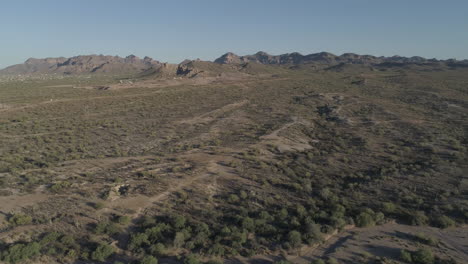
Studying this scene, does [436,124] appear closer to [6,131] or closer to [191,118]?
[191,118]

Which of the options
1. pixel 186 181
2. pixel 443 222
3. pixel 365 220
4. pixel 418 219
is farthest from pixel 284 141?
pixel 443 222

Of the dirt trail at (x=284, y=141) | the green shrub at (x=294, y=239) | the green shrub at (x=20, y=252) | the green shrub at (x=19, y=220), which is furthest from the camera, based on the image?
the dirt trail at (x=284, y=141)

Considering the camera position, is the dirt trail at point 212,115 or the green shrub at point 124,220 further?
the dirt trail at point 212,115

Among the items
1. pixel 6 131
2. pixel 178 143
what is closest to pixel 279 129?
pixel 178 143

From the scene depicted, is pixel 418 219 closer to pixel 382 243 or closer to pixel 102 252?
pixel 382 243

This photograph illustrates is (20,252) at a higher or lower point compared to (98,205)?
lower

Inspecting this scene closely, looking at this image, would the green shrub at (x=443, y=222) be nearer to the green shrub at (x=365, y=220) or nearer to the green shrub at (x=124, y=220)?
the green shrub at (x=365, y=220)

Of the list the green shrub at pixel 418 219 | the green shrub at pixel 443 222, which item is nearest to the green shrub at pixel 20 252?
the green shrub at pixel 418 219

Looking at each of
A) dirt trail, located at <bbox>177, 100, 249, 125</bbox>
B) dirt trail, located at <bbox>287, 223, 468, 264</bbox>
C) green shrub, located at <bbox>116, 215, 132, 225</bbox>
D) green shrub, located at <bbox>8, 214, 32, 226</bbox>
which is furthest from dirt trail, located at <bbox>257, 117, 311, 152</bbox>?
green shrub, located at <bbox>8, 214, 32, 226</bbox>

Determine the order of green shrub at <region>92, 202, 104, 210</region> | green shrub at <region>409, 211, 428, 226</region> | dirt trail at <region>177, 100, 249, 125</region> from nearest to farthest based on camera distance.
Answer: green shrub at <region>409, 211, 428, 226</region> → green shrub at <region>92, 202, 104, 210</region> → dirt trail at <region>177, 100, 249, 125</region>

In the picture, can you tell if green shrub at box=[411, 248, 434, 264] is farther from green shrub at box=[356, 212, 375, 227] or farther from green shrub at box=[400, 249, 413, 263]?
green shrub at box=[356, 212, 375, 227]

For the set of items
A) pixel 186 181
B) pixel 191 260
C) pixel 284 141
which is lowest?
pixel 191 260
